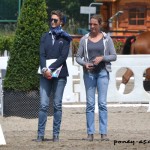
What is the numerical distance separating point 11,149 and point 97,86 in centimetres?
157

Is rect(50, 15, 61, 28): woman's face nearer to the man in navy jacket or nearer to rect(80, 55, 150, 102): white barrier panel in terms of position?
the man in navy jacket

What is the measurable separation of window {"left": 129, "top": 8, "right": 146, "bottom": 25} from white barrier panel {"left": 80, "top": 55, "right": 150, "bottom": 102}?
32.4 meters

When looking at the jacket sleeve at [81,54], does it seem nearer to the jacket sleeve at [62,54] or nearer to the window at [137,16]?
the jacket sleeve at [62,54]

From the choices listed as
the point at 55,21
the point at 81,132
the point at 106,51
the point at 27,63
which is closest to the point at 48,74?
the point at 55,21

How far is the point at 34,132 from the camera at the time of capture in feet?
37.6

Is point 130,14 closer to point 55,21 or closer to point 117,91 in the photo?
point 117,91

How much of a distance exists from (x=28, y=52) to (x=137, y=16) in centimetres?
3557

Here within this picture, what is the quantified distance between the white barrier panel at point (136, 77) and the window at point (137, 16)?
3236cm

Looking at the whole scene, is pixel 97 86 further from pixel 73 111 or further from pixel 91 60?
pixel 73 111

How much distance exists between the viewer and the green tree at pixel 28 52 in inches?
517

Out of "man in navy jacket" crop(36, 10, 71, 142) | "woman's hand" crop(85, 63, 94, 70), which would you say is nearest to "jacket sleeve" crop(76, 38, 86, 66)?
"woman's hand" crop(85, 63, 94, 70)

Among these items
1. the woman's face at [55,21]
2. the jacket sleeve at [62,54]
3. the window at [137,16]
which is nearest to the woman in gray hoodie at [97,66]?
the jacket sleeve at [62,54]

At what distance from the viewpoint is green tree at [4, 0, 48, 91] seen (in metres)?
13.1

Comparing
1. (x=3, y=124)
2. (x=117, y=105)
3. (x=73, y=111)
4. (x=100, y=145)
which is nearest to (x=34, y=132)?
(x=3, y=124)
